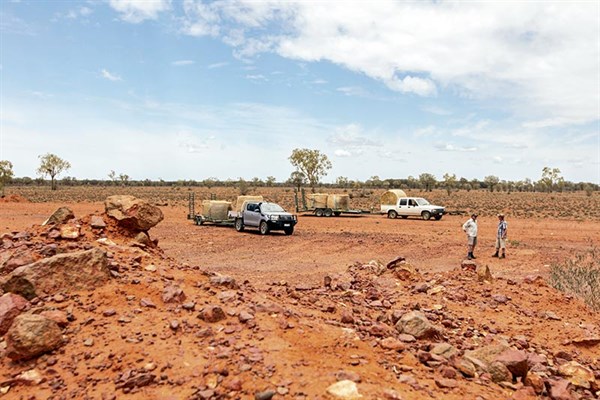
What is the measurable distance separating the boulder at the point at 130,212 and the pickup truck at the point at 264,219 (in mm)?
14481

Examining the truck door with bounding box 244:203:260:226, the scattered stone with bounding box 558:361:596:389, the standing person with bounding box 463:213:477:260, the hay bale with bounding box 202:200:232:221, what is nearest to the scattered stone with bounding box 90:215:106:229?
the scattered stone with bounding box 558:361:596:389

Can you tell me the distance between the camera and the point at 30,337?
506cm

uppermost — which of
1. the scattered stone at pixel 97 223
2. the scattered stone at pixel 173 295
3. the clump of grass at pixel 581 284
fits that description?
the scattered stone at pixel 97 223

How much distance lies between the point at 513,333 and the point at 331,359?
4.27m

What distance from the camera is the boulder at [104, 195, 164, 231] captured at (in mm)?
9305

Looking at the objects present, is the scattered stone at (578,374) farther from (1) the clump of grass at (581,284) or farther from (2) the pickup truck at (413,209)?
(2) the pickup truck at (413,209)

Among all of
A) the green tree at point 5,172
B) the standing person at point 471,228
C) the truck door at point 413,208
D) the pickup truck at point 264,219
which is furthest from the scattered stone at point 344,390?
the green tree at point 5,172

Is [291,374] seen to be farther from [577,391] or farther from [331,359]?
[577,391]

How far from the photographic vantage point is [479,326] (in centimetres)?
788

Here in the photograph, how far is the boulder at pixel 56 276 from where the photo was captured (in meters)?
6.11

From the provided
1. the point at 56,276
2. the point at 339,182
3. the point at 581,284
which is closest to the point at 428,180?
the point at 339,182

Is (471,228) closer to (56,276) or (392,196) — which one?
(56,276)

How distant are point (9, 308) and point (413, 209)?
31.4m

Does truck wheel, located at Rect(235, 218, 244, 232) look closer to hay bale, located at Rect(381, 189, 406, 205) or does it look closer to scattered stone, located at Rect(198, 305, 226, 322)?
hay bale, located at Rect(381, 189, 406, 205)
